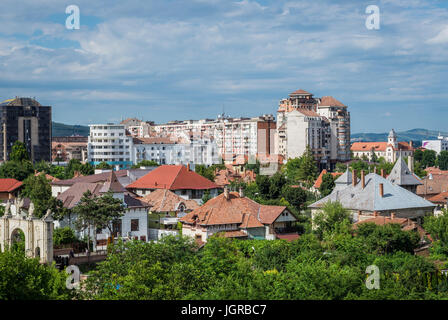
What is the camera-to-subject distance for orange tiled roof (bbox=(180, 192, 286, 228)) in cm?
4034

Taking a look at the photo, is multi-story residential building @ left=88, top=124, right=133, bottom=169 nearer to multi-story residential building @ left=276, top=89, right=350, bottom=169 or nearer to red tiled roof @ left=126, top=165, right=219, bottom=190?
multi-story residential building @ left=276, top=89, right=350, bottom=169

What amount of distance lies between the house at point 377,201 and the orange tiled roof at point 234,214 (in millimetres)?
5147

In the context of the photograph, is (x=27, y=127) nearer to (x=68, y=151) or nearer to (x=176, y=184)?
(x=68, y=151)

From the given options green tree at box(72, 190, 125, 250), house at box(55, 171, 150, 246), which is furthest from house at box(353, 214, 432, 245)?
green tree at box(72, 190, 125, 250)

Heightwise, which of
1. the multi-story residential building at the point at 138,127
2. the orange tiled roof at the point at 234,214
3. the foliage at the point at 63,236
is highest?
the multi-story residential building at the point at 138,127

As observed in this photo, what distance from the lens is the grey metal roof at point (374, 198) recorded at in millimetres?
45250

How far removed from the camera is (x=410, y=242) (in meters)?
37.4

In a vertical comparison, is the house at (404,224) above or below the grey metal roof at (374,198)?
below

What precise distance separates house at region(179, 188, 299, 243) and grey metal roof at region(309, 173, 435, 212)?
5.33 m

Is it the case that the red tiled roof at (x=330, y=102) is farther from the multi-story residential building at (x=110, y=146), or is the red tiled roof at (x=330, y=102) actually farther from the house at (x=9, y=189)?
the house at (x=9, y=189)

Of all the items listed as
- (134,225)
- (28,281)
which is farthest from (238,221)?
(28,281)

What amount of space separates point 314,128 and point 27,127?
5679cm

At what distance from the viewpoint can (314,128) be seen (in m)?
132

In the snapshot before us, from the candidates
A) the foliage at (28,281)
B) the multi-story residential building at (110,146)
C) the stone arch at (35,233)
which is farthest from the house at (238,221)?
the multi-story residential building at (110,146)
